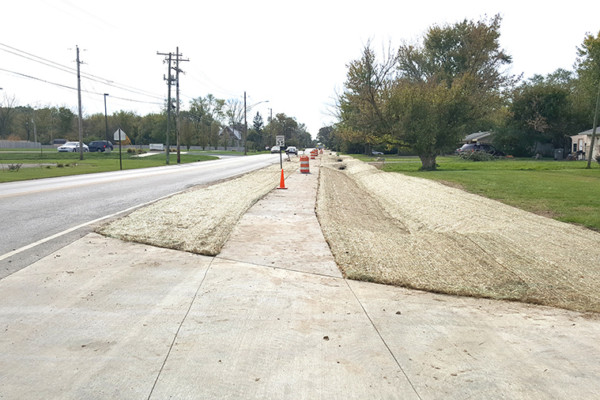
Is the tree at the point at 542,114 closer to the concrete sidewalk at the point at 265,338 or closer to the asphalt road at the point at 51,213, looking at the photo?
the asphalt road at the point at 51,213

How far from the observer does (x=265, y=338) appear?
4129 millimetres

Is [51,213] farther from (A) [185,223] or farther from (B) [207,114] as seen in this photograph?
(B) [207,114]

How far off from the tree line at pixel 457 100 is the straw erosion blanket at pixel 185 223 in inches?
844

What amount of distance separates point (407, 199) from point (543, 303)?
9.65m

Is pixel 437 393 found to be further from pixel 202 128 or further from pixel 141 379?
pixel 202 128

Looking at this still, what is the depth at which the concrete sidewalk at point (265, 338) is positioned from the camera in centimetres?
333

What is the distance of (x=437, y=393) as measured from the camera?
3.27 meters

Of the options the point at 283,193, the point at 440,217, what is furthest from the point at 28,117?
the point at 440,217

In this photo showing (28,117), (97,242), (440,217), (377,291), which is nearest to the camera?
(377,291)

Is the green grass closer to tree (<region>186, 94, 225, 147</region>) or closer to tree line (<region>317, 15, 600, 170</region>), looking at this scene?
tree line (<region>317, 15, 600, 170</region>)

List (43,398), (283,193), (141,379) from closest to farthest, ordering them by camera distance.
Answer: (43,398) < (141,379) < (283,193)

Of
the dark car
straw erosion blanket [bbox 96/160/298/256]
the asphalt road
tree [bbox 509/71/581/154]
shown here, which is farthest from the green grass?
tree [bbox 509/71/581/154]

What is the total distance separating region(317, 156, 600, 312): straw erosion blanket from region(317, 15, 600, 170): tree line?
812 inches

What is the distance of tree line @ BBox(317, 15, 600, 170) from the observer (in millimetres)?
31562
